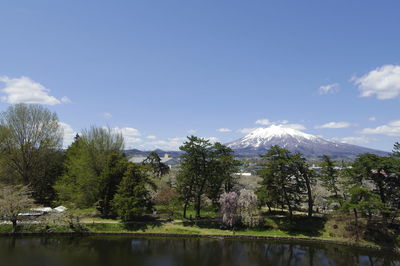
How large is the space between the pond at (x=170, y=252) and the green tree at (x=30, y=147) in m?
16.3

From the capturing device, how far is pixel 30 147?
4434cm

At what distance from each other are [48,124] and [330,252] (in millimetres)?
47702

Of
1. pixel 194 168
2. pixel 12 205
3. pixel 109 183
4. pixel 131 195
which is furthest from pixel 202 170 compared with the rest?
pixel 12 205

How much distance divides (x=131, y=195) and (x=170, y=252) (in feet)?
38.3

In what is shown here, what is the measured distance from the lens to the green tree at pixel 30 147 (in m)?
42.9

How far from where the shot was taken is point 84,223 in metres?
34.8

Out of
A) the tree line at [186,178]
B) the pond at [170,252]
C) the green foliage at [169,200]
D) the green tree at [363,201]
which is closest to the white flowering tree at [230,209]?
the tree line at [186,178]

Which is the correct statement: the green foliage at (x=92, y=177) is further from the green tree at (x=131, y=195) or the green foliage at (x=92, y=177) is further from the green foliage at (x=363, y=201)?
the green foliage at (x=363, y=201)

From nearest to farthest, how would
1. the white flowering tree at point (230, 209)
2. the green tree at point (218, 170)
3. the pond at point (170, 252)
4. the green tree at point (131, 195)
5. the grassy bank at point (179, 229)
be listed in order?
the pond at point (170, 252), the grassy bank at point (179, 229), the green tree at point (131, 195), the white flowering tree at point (230, 209), the green tree at point (218, 170)

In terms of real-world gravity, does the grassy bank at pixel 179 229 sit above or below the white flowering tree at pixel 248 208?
below

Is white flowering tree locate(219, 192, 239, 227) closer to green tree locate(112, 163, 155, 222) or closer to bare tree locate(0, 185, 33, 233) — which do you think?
green tree locate(112, 163, 155, 222)

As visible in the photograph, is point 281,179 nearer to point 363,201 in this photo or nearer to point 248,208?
point 248,208

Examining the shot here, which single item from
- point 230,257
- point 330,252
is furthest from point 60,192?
point 330,252

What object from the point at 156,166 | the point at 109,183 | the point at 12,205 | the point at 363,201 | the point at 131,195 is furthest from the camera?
the point at 156,166
